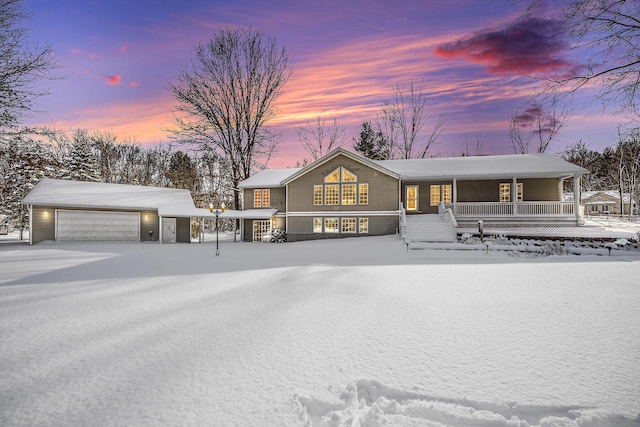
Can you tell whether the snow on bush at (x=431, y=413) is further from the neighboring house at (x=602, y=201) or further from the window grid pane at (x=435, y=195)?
the neighboring house at (x=602, y=201)

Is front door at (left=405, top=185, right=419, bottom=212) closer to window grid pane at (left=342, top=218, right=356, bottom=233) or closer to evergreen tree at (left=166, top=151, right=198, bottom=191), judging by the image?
window grid pane at (left=342, top=218, right=356, bottom=233)

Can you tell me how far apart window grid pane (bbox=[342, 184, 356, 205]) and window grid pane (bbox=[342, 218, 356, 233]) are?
4.26ft

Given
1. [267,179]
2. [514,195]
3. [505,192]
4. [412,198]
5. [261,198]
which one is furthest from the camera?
[267,179]

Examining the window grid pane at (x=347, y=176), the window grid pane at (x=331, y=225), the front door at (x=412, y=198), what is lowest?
the window grid pane at (x=331, y=225)

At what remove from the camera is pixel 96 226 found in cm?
2303

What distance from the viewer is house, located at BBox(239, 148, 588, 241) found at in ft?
67.6

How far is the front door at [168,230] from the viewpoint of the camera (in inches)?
1009

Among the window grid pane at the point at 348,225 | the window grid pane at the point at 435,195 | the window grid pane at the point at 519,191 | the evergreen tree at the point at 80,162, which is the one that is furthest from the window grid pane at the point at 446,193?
the evergreen tree at the point at 80,162

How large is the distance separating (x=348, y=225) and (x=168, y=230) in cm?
1511

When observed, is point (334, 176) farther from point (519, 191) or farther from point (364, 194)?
point (519, 191)

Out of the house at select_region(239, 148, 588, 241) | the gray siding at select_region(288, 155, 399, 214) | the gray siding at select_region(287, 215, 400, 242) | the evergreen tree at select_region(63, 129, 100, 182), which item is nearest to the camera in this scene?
the house at select_region(239, 148, 588, 241)

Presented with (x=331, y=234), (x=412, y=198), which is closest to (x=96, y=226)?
(x=331, y=234)

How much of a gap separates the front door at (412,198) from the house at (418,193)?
0.24ft

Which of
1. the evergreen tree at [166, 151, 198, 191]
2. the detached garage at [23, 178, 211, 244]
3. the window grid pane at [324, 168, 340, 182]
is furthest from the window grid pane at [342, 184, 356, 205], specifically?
the evergreen tree at [166, 151, 198, 191]
